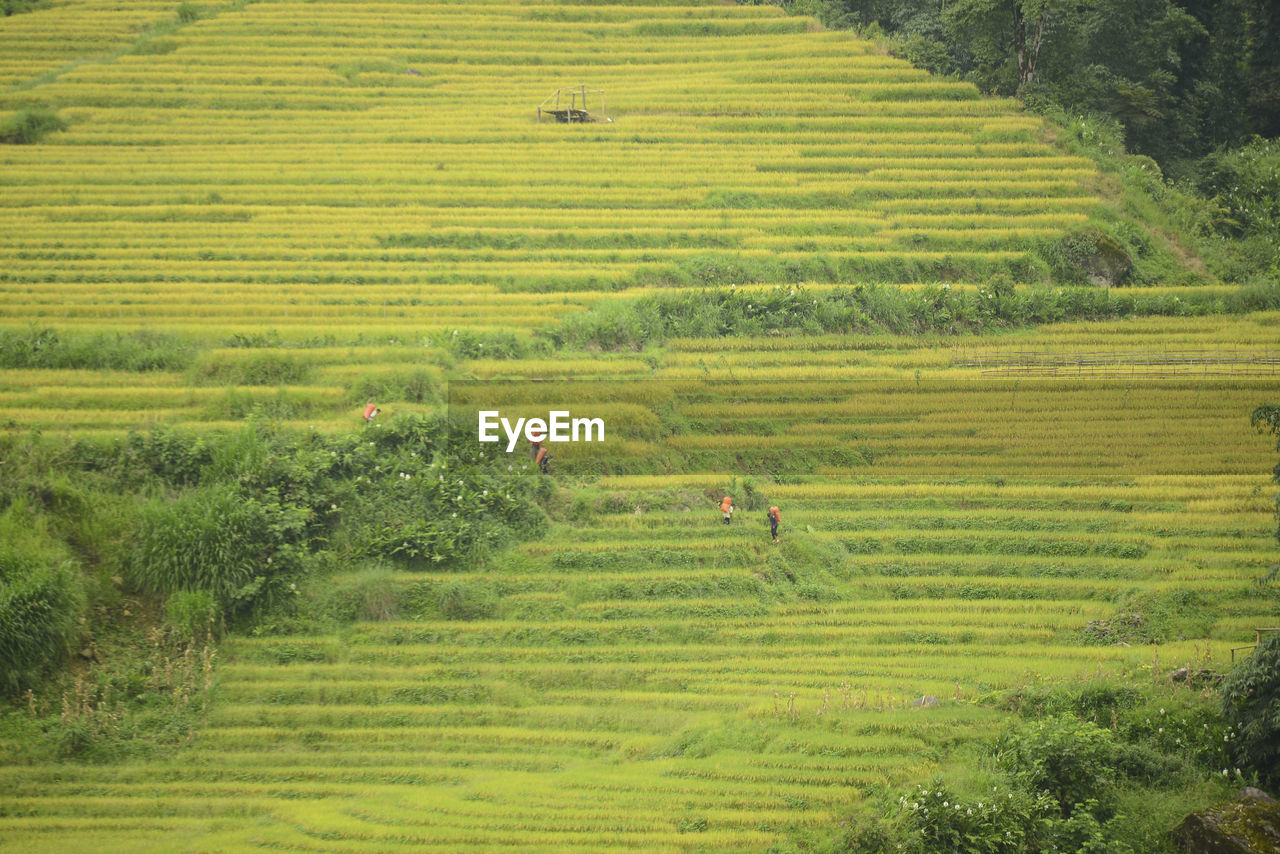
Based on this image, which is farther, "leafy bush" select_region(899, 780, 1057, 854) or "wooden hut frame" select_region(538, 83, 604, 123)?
"wooden hut frame" select_region(538, 83, 604, 123)

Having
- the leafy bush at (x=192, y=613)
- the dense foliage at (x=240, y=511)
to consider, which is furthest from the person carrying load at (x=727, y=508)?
the leafy bush at (x=192, y=613)

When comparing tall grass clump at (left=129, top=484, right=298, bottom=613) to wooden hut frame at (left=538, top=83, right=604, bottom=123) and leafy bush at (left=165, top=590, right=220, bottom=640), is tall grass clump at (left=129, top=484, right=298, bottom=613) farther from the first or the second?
wooden hut frame at (left=538, top=83, right=604, bottom=123)

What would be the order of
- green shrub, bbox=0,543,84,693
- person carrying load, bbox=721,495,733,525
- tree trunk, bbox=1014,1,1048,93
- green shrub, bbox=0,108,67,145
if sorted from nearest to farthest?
green shrub, bbox=0,543,84,693, person carrying load, bbox=721,495,733,525, green shrub, bbox=0,108,67,145, tree trunk, bbox=1014,1,1048,93

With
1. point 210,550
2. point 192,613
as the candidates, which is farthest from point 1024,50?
point 192,613

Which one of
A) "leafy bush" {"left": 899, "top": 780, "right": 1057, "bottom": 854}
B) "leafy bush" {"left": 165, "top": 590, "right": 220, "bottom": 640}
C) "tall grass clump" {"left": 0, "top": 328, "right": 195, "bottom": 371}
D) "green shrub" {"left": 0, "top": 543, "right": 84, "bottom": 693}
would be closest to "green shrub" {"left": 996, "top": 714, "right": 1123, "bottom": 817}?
"leafy bush" {"left": 899, "top": 780, "right": 1057, "bottom": 854}

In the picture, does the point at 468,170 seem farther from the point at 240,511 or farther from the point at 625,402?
the point at 240,511

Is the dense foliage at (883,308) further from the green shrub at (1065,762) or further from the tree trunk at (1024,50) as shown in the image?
the green shrub at (1065,762)
